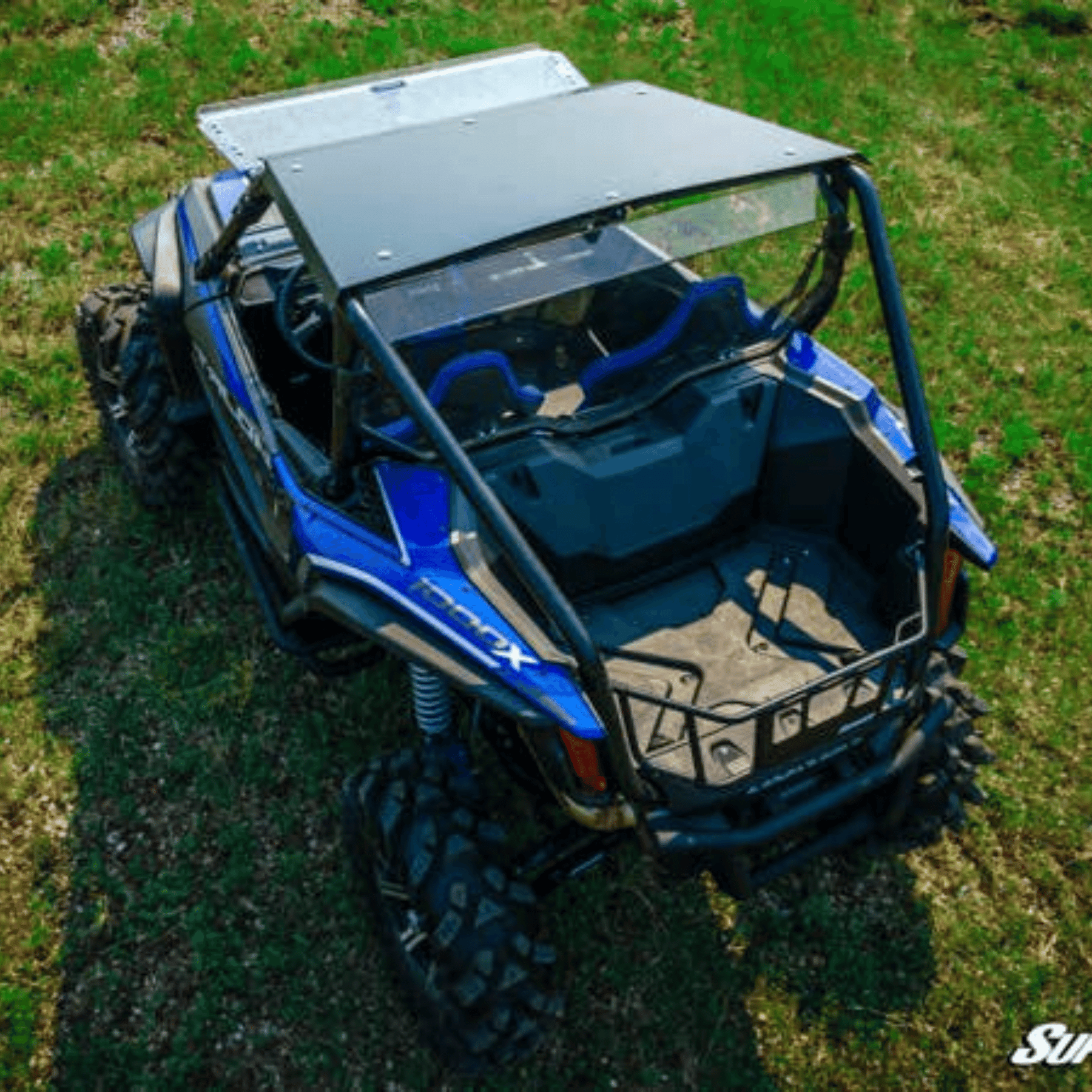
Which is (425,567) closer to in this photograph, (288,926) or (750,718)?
(750,718)

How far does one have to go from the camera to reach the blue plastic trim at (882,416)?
325 centimetres

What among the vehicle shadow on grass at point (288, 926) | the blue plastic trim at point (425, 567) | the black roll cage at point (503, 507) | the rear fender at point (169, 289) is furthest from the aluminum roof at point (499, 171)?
the vehicle shadow on grass at point (288, 926)

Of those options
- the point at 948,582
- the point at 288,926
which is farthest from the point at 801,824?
the point at 288,926

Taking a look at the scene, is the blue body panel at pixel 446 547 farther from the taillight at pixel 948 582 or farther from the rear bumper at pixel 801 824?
the rear bumper at pixel 801 824

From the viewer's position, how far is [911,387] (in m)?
3.11

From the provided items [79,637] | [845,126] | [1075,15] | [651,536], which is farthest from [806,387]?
[1075,15]

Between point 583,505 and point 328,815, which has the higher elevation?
point 583,505

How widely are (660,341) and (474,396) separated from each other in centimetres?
70

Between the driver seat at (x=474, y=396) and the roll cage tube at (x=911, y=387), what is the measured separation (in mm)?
1060

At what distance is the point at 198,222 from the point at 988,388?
3880 mm

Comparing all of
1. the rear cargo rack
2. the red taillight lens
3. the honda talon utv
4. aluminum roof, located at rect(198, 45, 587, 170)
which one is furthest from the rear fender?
the red taillight lens

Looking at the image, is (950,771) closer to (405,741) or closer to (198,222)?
(405,741)

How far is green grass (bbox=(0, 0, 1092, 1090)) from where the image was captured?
3.40 meters

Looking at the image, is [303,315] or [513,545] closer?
[513,545]
